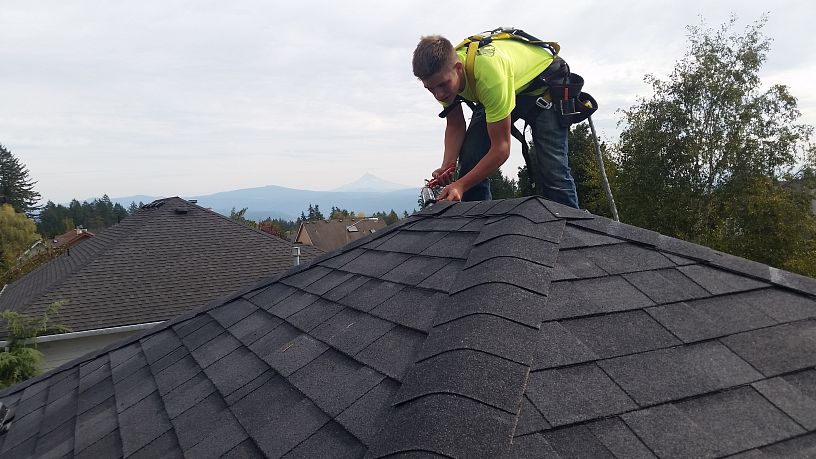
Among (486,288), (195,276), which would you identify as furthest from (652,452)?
(195,276)

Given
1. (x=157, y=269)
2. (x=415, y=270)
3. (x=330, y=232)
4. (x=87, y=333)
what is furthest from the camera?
(x=330, y=232)

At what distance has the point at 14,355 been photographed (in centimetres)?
1114

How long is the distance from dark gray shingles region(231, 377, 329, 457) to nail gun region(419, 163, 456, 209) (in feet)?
6.70

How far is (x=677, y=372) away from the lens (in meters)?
1.61

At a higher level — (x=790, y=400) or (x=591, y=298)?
(x=591, y=298)

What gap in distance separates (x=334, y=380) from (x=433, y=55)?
7.54 feet

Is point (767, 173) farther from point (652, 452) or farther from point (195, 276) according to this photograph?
point (652, 452)

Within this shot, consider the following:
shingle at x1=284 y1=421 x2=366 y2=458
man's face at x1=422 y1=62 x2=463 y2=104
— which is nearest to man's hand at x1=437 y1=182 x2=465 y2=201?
man's face at x1=422 y1=62 x2=463 y2=104

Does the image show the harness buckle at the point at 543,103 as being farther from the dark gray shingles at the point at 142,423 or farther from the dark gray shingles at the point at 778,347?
the dark gray shingles at the point at 142,423

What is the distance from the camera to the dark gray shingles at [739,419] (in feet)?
4.51

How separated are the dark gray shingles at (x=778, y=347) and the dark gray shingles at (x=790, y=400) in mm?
57

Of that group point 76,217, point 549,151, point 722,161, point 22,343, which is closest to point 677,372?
point 549,151

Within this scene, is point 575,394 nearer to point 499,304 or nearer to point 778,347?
point 499,304

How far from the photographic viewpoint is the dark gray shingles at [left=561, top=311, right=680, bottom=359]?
1.70m
